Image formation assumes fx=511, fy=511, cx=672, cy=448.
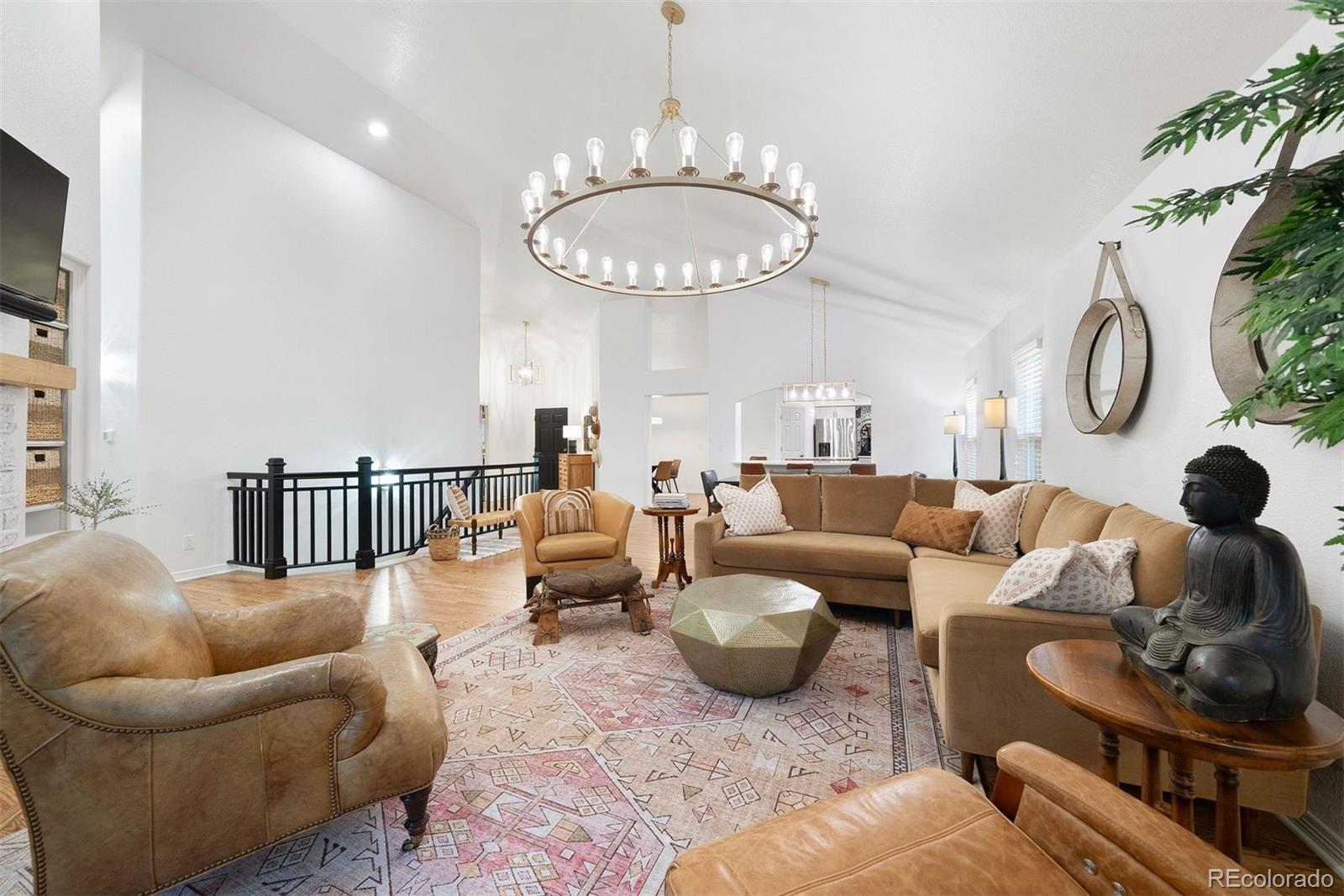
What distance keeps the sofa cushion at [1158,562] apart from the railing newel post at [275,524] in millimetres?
5590

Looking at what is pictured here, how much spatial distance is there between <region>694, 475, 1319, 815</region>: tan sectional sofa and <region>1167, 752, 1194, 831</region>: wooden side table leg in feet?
1.68

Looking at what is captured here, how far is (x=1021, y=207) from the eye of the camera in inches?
122

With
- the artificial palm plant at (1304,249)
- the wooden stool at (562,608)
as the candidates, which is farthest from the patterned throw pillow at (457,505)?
the artificial palm plant at (1304,249)

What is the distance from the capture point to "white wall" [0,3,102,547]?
2098 millimetres

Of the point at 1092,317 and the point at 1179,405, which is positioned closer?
the point at 1179,405

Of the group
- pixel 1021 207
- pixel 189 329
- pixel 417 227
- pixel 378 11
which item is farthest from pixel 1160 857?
pixel 417 227

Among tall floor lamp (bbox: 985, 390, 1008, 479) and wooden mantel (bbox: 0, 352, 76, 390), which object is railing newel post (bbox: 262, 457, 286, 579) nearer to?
wooden mantel (bbox: 0, 352, 76, 390)

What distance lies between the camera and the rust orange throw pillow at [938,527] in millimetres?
3227

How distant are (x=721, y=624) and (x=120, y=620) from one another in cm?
187

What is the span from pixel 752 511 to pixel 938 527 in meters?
1.24

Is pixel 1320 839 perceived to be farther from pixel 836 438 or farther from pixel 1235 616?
pixel 836 438

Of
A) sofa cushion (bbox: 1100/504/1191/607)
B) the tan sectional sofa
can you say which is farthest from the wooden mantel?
sofa cushion (bbox: 1100/504/1191/607)

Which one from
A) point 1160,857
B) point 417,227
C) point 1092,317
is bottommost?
point 1160,857

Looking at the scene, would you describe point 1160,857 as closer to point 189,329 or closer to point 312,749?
point 312,749
